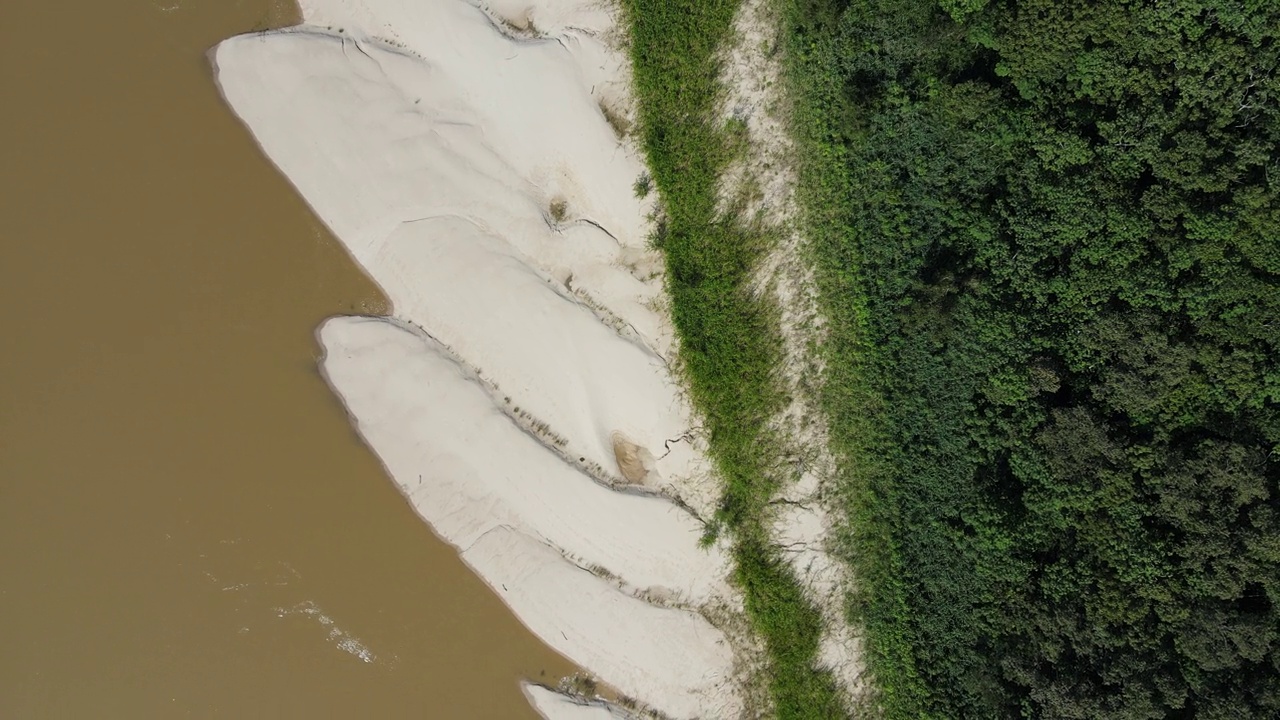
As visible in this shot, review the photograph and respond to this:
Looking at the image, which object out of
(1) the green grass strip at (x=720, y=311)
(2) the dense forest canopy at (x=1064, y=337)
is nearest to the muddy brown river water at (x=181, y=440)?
(1) the green grass strip at (x=720, y=311)

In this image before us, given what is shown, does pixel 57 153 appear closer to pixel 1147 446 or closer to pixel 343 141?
pixel 343 141

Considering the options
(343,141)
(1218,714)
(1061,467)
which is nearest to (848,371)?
(1061,467)

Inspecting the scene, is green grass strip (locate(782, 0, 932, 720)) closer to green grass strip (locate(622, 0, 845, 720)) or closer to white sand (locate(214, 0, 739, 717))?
green grass strip (locate(622, 0, 845, 720))

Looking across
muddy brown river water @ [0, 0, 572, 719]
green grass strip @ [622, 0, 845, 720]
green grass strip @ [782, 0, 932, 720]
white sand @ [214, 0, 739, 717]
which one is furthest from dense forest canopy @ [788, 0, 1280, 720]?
muddy brown river water @ [0, 0, 572, 719]

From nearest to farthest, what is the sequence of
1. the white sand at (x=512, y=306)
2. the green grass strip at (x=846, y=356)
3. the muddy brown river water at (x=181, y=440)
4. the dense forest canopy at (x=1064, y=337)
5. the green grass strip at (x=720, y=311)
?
the dense forest canopy at (x=1064, y=337)
the green grass strip at (x=846, y=356)
the green grass strip at (x=720, y=311)
the white sand at (x=512, y=306)
the muddy brown river water at (x=181, y=440)

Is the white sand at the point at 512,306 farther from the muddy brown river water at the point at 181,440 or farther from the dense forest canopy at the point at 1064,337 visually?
the dense forest canopy at the point at 1064,337

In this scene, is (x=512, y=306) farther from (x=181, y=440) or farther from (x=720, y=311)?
(x=181, y=440)
